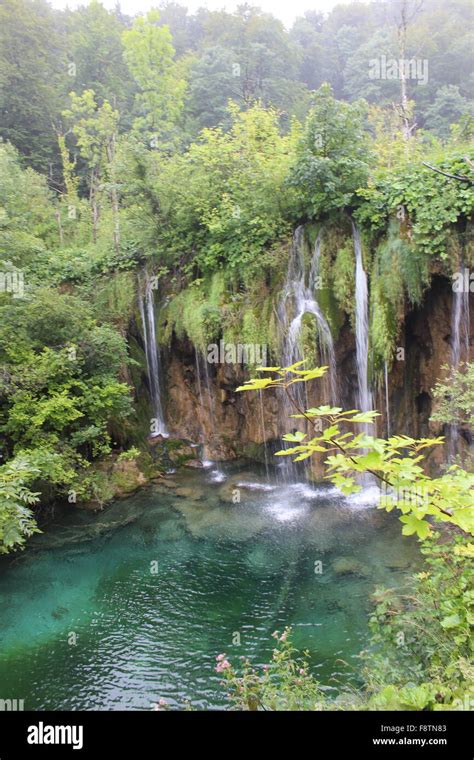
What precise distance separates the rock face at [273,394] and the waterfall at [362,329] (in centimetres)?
30

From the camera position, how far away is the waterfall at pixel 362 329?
1088 centimetres

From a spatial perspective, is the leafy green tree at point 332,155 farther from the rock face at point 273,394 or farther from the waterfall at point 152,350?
the waterfall at point 152,350

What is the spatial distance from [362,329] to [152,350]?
6419mm

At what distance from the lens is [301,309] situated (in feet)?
37.8

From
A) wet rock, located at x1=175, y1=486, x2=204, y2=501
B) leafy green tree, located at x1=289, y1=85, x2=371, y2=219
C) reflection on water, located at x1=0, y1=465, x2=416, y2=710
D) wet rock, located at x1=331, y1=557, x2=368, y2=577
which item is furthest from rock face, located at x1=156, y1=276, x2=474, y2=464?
wet rock, located at x1=331, y1=557, x2=368, y2=577

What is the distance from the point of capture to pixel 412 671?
4121 mm

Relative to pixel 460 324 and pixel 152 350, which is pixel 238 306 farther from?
pixel 460 324

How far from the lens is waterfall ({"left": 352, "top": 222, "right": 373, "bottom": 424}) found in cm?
1088

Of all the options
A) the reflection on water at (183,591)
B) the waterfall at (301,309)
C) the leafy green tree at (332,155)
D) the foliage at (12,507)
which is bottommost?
the reflection on water at (183,591)

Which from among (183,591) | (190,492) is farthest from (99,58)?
(183,591)

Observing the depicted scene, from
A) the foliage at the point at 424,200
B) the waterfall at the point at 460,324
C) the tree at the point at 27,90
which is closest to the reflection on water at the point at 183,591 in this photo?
the waterfall at the point at 460,324

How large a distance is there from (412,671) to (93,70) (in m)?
33.2
